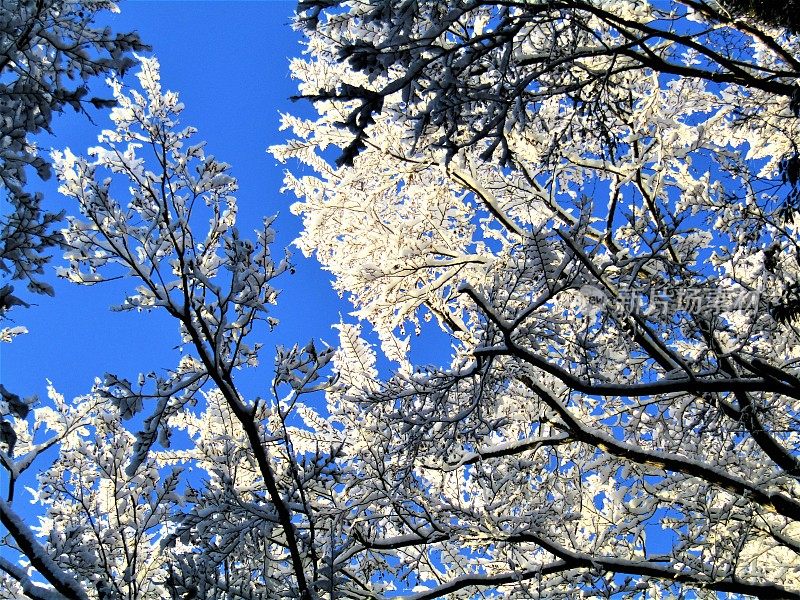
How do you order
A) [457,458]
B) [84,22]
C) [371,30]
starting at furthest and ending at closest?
[457,458] → [371,30] → [84,22]

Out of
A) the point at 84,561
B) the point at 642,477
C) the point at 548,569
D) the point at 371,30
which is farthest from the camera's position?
the point at 642,477

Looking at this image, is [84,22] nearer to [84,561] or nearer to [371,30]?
[371,30]

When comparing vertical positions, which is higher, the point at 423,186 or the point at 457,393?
the point at 423,186

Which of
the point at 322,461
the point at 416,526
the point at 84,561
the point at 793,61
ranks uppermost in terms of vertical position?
the point at 793,61

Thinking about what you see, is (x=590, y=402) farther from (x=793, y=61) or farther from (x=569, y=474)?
(x=793, y=61)

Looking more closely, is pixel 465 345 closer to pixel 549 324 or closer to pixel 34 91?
pixel 549 324

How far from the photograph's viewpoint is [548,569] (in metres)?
5.11

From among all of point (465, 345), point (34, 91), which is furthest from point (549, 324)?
point (34, 91)

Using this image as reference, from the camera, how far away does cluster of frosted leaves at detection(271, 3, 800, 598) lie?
441 centimetres

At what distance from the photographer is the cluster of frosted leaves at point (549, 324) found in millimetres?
4410

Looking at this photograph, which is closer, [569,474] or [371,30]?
[371,30]

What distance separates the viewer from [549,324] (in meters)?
4.66

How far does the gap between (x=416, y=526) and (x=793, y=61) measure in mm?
4525

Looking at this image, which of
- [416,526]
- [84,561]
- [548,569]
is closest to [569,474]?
[548,569]
